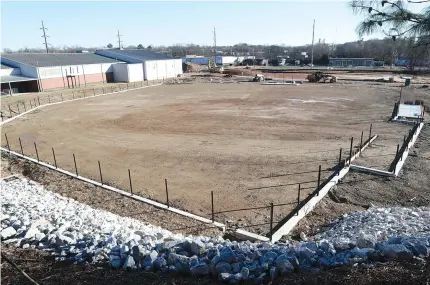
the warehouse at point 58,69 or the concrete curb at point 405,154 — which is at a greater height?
the warehouse at point 58,69

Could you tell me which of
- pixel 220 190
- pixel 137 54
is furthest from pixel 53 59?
pixel 220 190

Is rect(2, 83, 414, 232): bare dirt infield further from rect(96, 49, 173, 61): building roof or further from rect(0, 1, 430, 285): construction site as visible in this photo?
rect(96, 49, 173, 61): building roof

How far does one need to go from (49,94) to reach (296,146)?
37.5m

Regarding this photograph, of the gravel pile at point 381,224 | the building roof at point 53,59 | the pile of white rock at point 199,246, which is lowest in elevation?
the gravel pile at point 381,224

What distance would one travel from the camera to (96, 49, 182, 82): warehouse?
61.1m

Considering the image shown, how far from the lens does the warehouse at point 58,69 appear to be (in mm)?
47466

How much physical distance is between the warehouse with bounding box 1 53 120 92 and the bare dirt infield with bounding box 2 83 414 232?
39.7 ft

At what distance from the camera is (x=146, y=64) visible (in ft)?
207

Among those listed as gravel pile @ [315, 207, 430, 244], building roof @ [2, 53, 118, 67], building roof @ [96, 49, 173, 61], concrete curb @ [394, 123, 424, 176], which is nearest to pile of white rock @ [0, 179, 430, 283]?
gravel pile @ [315, 207, 430, 244]

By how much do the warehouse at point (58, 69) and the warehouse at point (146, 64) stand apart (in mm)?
3380

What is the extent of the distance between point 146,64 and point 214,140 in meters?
45.6

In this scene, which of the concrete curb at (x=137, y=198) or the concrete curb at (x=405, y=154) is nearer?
the concrete curb at (x=137, y=198)

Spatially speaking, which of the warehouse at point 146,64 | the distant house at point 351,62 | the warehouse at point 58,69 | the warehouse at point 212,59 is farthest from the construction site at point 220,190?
the warehouse at point 212,59

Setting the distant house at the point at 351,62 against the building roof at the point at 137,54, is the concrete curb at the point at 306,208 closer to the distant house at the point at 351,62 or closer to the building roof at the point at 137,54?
the building roof at the point at 137,54
